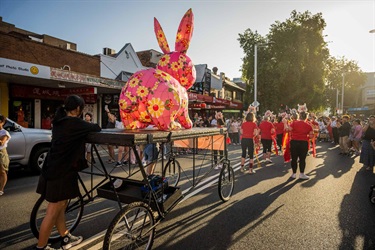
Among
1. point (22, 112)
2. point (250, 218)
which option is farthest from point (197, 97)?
point (250, 218)

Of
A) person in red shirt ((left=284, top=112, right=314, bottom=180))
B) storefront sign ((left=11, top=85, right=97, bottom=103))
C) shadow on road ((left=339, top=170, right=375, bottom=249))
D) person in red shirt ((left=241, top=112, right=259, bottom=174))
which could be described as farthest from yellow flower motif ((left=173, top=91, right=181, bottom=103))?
storefront sign ((left=11, top=85, right=97, bottom=103))

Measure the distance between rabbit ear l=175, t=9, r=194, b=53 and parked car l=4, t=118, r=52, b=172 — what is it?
5.12m

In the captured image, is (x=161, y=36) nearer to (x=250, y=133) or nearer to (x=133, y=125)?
(x=133, y=125)

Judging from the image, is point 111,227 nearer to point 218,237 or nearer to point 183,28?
point 218,237

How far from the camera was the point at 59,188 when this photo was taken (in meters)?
2.69

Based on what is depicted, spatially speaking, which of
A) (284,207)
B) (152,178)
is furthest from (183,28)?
(284,207)

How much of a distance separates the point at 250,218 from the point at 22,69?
10.4m

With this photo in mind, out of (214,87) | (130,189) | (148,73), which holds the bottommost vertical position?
(130,189)

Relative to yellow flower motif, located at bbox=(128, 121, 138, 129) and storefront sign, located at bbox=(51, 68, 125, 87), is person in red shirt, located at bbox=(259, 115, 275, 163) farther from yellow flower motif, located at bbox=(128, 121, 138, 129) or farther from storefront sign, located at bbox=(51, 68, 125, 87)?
storefront sign, located at bbox=(51, 68, 125, 87)

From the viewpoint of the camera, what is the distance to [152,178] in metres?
3.48

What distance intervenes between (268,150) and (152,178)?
23.3 feet

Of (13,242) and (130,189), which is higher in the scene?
(130,189)

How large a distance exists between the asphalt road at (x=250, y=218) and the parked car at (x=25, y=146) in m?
0.75

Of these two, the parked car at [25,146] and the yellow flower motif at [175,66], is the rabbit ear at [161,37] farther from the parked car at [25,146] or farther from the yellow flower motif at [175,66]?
the parked car at [25,146]
